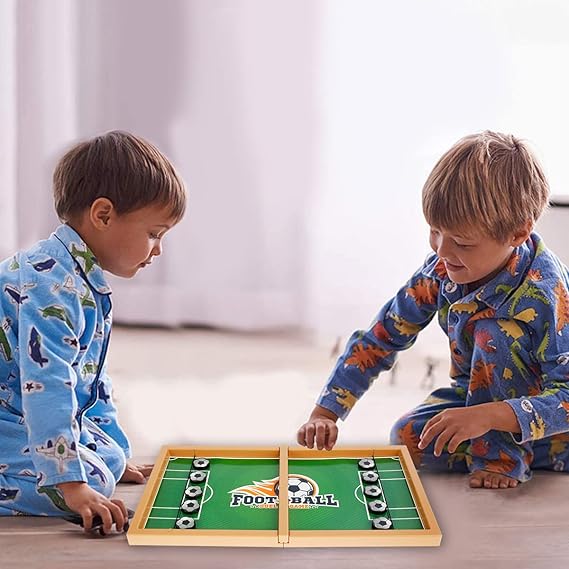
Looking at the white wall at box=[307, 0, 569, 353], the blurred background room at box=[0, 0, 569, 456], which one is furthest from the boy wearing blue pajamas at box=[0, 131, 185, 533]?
the white wall at box=[307, 0, 569, 353]

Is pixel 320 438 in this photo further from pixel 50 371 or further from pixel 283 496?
pixel 50 371

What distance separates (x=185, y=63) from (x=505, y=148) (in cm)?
154

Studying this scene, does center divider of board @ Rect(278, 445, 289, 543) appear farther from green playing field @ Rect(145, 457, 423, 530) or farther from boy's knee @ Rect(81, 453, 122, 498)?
boy's knee @ Rect(81, 453, 122, 498)

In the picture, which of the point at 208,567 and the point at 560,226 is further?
the point at 560,226

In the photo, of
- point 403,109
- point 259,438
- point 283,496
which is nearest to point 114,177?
point 283,496

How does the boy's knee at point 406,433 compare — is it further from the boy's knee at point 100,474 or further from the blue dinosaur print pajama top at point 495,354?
the boy's knee at point 100,474

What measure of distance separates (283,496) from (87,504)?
0.26m

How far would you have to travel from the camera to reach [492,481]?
55.0 inches

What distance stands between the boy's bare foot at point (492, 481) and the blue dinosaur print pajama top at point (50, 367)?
51 cm

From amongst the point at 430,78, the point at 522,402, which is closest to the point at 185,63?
the point at 430,78

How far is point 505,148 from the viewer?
1388 mm

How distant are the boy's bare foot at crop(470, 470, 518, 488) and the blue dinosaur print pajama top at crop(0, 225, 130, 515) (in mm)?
512

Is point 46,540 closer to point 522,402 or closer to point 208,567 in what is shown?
point 208,567

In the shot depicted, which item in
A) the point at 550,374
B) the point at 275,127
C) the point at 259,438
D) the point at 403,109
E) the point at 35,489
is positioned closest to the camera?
the point at 35,489
